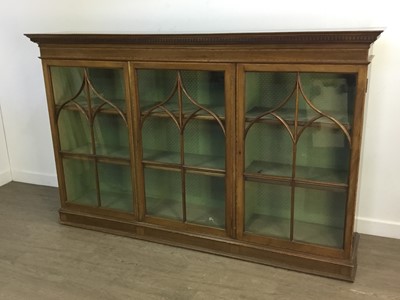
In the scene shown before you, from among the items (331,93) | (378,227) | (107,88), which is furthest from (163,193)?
(378,227)

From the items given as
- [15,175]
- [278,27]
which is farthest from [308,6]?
[15,175]

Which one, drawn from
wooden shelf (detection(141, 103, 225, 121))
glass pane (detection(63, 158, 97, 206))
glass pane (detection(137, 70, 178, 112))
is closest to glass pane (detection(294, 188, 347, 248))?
wooden shelf (detection(141, 103, 225, 121))

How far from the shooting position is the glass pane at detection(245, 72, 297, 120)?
1967 millimetres

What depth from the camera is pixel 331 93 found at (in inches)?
75.8

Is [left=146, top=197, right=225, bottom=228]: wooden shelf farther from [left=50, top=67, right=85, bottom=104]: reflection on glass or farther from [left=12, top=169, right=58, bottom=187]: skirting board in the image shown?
[left=12, top=169, right=58, bottom=187]: skirting board

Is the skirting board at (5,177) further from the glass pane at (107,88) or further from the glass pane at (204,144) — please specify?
the glass pane at (204,144)

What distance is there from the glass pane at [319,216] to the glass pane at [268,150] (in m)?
0.15

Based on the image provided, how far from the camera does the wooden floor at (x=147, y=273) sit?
1971mm

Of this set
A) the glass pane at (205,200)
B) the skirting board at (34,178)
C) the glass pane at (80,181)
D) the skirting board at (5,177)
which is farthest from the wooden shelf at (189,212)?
the skirting board at (5,177)

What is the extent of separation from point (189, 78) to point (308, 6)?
75 centimetres

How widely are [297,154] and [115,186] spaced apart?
1154 mm

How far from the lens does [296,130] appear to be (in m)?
2.00

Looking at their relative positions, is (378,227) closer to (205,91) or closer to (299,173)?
(299,173)

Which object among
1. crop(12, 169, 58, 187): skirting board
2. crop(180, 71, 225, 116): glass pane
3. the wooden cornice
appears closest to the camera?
the wooden cornice
